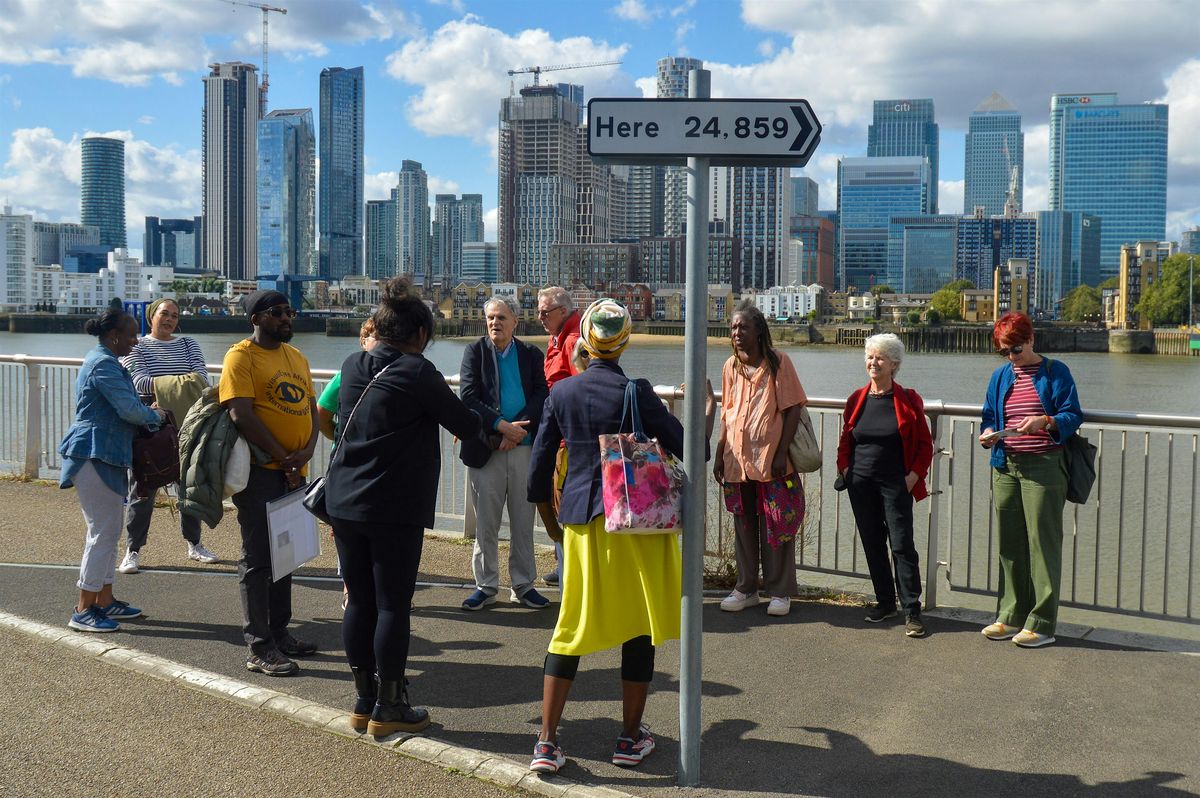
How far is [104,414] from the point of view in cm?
605

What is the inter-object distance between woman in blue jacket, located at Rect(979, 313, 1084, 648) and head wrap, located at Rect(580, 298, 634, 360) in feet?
8.26

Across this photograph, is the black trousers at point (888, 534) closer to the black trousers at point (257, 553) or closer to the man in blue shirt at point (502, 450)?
the man in blue shirt at point (502, 450)

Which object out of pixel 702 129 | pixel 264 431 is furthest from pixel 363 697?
pixel 702 129

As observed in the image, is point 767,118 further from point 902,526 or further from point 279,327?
point 902,526

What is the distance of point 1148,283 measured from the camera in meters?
166

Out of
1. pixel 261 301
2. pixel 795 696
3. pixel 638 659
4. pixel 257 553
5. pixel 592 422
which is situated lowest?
pixel 795 696

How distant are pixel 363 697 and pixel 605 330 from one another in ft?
5.93

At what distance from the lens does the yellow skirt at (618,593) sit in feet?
13.8

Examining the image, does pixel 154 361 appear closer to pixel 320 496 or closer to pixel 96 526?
pixel 96 526

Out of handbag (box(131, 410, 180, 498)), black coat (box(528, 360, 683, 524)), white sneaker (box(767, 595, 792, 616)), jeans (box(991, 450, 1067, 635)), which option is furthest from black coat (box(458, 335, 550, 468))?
jeans (box(991, 450, 1067, 635))

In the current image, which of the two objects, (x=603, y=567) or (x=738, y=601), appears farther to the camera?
(x=738, y=601)

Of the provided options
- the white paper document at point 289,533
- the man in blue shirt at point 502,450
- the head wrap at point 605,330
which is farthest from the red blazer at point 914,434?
the white paper document at point 289,533

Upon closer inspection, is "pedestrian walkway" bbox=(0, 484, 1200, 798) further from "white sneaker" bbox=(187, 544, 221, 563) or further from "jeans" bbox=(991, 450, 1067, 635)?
"white sneaker" bbox=(187, 544, 221, 563)

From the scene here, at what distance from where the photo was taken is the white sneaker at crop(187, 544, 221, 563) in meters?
7.75
